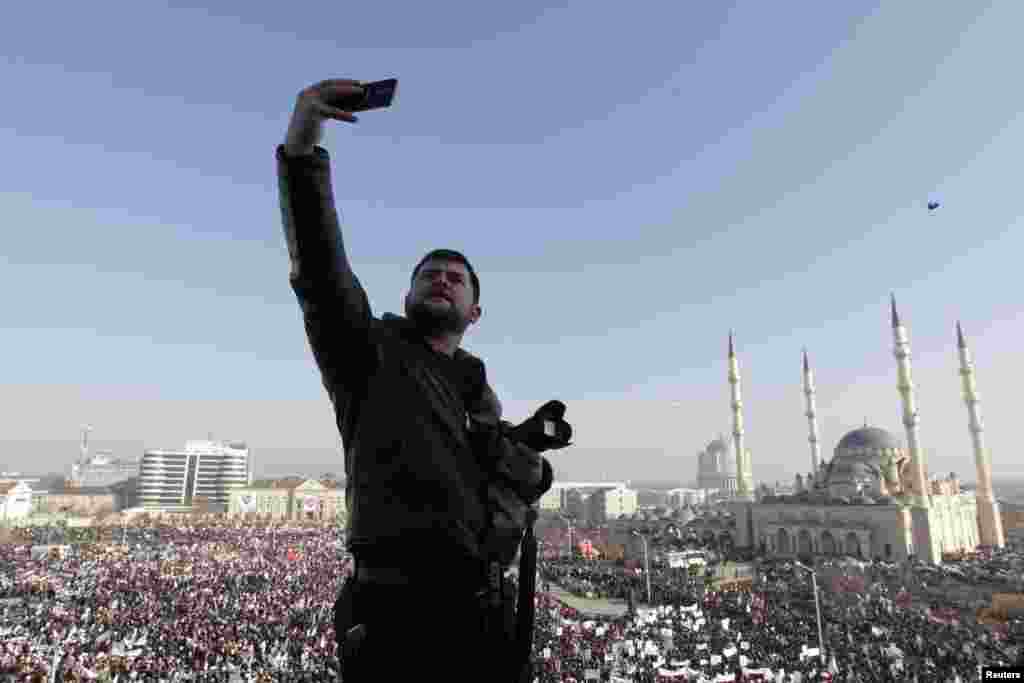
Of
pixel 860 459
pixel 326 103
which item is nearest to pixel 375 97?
pixel 326 103

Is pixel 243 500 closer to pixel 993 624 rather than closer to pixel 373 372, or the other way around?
pixel 993 624

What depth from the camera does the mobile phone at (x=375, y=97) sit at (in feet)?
4.66

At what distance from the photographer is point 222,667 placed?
58.6ft

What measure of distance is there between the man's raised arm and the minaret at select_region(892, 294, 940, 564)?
52.2 metres

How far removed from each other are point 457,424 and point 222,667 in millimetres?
20357

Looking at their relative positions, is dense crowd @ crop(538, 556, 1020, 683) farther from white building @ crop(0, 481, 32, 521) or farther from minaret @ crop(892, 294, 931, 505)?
white building @ crop(0, 481, 32, 521)

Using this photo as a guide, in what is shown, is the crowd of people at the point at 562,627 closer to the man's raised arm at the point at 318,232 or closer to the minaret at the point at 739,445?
the man's raised arm at the point at 318,232

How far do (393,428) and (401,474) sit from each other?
13cm

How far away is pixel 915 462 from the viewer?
4578 centimetres

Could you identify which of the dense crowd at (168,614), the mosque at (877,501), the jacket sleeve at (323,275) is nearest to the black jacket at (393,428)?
the jacket sleeve at (323,275)

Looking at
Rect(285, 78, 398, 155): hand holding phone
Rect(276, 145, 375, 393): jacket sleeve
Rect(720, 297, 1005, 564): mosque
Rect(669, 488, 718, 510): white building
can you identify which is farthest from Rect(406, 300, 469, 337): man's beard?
Rect(669, 488, 718, 510): white building

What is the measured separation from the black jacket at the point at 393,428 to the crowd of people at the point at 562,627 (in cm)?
1059

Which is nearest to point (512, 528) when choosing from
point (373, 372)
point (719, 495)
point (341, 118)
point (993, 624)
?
point (373, 372)

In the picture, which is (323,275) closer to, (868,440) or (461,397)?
(461,397)
